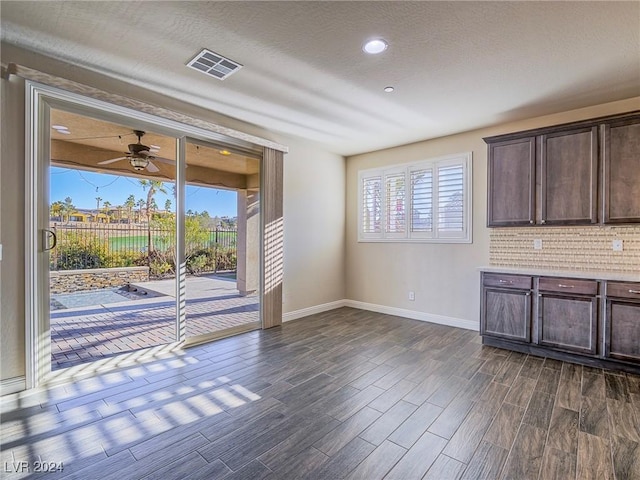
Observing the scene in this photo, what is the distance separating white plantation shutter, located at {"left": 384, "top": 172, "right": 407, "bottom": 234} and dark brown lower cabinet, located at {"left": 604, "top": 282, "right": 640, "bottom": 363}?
8.81 feet

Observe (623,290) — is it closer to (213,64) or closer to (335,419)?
(335,419)

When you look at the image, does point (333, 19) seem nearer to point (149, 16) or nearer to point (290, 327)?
point (149, 16)

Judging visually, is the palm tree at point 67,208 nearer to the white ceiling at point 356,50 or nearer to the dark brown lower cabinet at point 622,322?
the white ceiling at point 356,50

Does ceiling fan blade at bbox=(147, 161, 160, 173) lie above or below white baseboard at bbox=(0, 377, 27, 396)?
above

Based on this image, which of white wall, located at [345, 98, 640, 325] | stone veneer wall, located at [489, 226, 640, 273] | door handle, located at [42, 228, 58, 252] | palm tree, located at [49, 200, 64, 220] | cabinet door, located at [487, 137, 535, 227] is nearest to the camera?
door handle, located at [42, 228, 58, 252]

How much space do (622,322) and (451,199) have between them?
2346 mm

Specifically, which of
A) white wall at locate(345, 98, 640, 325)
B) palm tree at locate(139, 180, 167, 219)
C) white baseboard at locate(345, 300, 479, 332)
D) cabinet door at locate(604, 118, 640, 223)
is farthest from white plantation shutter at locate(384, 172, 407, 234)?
palm tree at locate(139, 180, 167, 219)

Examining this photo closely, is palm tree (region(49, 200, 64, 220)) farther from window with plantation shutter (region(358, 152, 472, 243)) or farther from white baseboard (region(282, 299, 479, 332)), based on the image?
window with plantation shutter (region(358, 152, 472, 243))

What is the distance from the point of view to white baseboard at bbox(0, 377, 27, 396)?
245 centimetres

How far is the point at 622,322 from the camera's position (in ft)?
9.78

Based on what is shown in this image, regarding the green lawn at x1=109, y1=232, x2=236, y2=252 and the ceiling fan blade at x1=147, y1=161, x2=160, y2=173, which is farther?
the ceiling fan blade at x1=147, y1=161, x2=160, y2=173

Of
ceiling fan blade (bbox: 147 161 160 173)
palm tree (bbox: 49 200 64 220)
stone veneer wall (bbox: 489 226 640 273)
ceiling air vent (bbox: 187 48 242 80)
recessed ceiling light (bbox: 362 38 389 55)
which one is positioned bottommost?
stone veneer wall (bbox: 489 226 640 273)

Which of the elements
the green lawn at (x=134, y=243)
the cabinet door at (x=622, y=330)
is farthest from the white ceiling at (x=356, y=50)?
the cabinet door at (x=622, y=330)

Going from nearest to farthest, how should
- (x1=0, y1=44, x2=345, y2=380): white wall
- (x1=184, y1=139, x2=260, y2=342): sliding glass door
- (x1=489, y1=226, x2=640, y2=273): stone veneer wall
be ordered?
1. (x1=0, y1=44, x2=345, y2=380): white wall
2. (x1=489, y1=226, x2=640, y2=273): stone veneer wall
3. (x1=184, y1=139, x2=260, y2=342): sliding glass door
